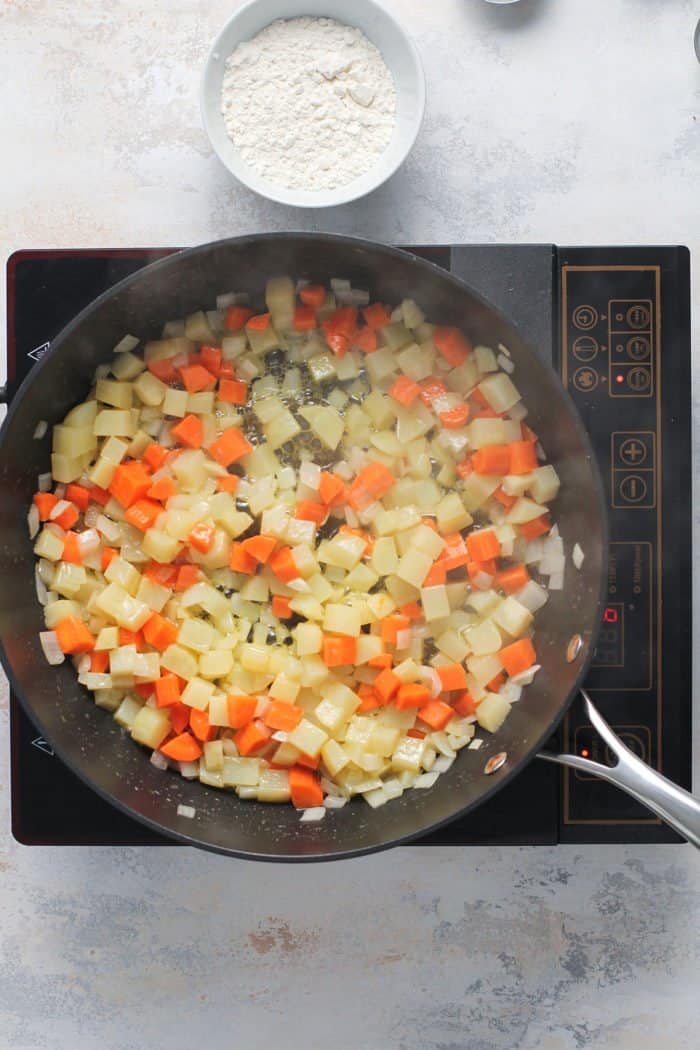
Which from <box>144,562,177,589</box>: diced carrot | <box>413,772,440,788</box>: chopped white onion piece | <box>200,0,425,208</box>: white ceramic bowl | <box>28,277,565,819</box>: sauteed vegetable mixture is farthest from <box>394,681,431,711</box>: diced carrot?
<box>200,0,425,208</box>: white ceramic bowl

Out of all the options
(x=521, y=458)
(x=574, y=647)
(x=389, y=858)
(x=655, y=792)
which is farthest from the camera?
(x=389, y=858)

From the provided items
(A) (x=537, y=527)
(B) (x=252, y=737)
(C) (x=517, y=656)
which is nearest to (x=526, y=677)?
(C) (x=517, y=656)

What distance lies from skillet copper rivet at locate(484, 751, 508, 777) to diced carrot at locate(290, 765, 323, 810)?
29cm

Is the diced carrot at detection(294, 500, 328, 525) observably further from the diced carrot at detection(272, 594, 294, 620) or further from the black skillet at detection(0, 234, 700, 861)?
the black skillet at detection(0, 234, 700, 861)

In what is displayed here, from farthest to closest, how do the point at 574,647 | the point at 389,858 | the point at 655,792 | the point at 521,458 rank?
the point at 389,858, the point at 521,458, the point at 574,647, the point at 655,792

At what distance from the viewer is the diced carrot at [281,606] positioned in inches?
68.4

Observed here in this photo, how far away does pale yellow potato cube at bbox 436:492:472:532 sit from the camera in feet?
5.65

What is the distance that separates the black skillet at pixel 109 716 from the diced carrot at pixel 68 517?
2.4 inches

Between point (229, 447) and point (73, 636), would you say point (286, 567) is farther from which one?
point (73, 636)

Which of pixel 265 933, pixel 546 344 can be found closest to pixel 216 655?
pixel 265 933

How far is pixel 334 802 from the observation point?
1705 mm

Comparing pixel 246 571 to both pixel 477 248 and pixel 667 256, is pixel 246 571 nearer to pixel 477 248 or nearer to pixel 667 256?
pixel 477 248

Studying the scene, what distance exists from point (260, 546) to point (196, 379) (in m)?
0.32

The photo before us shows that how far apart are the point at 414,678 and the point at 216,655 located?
0.34m
